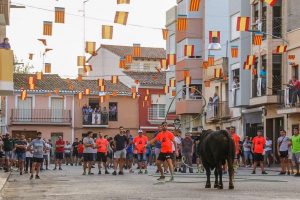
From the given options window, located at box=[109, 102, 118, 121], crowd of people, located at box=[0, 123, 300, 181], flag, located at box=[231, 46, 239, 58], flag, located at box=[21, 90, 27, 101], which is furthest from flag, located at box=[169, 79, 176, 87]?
crowd of people, located at box=[0, 123, 300, 181]

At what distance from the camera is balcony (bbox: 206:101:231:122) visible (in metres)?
55.7

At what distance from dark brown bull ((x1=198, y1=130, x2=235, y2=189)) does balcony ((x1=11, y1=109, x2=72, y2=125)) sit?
5792 cm

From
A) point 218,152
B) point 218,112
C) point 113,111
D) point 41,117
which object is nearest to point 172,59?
point 218,112

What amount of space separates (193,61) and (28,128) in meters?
23.0

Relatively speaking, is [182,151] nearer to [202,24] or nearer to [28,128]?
[202,24]

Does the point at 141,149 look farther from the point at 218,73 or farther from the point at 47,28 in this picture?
the point at 218,73

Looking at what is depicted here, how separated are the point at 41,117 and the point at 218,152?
59.4m

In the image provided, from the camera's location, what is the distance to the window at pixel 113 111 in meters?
81.6

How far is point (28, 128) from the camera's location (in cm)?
7869

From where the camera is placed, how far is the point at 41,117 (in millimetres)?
79375

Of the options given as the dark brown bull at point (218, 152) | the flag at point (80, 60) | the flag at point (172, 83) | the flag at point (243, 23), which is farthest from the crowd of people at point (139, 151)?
the flag at point (172, 83)

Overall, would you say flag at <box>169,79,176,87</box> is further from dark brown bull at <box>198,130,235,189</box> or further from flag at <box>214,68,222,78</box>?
dark brown bull at <box>198,130,235,189</box>

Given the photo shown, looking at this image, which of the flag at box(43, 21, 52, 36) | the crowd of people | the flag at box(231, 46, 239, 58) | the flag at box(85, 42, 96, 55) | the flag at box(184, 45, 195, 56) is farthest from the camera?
the flag at box(184, 45, 195, 56)

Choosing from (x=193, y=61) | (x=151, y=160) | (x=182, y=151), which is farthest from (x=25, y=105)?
(x=182, y=151)
